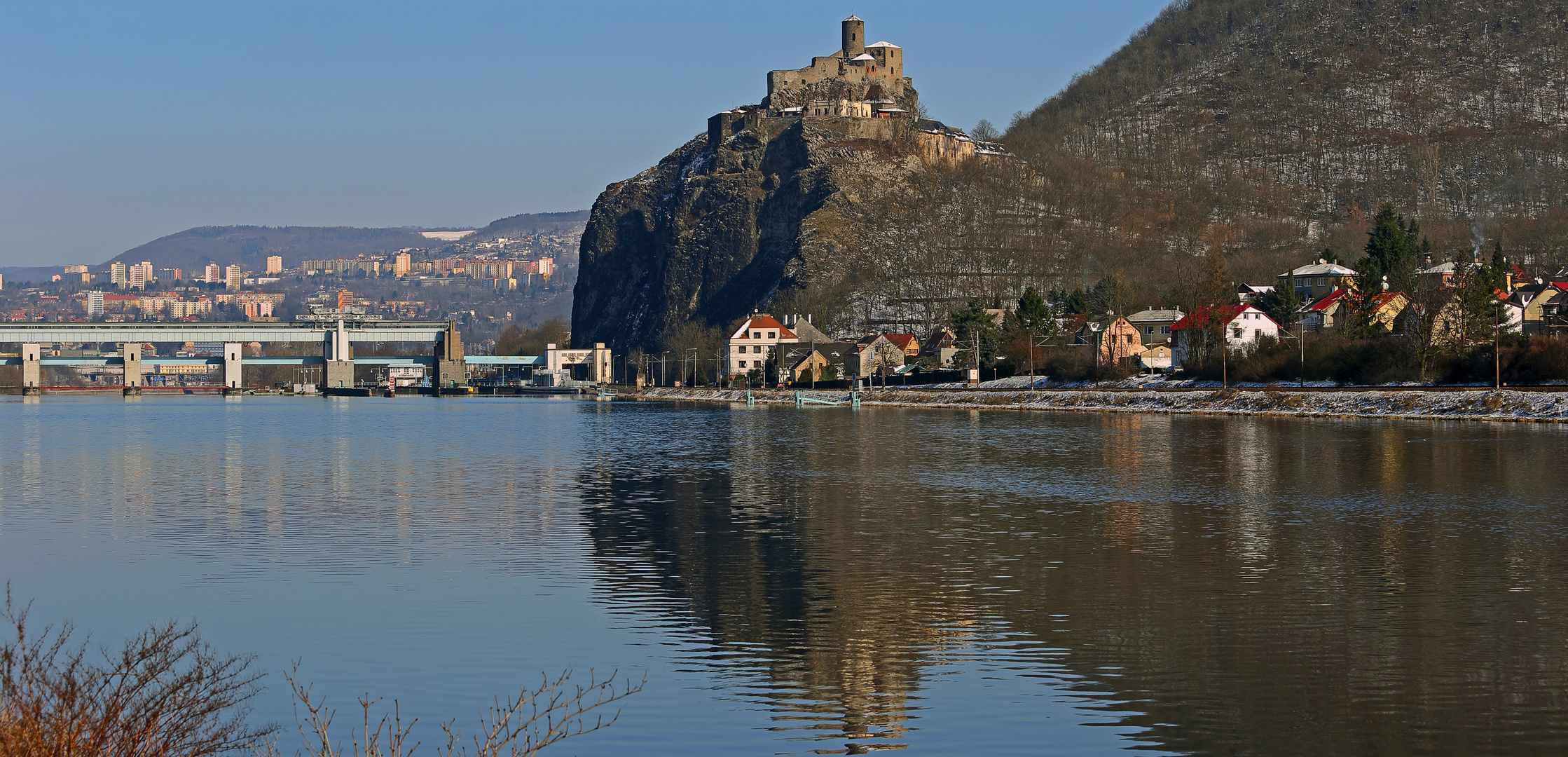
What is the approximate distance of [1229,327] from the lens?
107000mm

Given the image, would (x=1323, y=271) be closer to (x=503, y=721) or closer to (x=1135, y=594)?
(x=1135, y=594)

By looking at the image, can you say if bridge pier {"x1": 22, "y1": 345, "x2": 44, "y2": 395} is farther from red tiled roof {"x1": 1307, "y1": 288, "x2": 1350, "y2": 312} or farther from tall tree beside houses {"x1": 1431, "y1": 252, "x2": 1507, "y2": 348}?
tall tree beside houses {"x1": 1431, "y1": 252, "x2": 1507, "y2": 348}

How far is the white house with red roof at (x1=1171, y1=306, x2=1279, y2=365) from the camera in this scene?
97.9 m

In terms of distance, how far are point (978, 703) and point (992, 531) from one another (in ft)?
42.1

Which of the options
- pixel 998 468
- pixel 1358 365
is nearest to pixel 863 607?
pixel 998 468

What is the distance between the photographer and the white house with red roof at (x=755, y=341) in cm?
15625

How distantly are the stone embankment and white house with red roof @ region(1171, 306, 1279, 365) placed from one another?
10422mm

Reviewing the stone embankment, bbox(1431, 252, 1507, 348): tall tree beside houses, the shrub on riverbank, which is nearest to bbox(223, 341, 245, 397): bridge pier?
the stone embankment

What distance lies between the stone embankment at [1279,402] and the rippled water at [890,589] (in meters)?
21.2

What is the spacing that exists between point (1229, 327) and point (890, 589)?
9446 centimetres

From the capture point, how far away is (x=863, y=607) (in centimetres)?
1753

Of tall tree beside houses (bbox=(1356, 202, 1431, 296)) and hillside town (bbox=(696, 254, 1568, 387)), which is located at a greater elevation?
tall tree beside houses (bbox=(1356, 202, 1431, 296))

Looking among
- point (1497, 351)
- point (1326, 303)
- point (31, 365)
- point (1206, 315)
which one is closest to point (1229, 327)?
point (1206, 315)

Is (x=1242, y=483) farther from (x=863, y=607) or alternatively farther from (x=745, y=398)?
(x=745, y=398)
